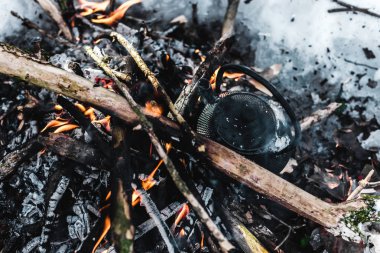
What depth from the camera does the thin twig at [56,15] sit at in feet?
10.3

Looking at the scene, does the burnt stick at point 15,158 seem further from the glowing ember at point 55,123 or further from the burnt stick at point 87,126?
the burnt stick at point 87,126

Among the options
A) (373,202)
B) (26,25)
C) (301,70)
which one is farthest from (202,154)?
(26,25)

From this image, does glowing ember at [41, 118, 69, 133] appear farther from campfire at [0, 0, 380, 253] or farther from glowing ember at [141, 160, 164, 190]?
glowing ember at [141, 160, 164, 190]

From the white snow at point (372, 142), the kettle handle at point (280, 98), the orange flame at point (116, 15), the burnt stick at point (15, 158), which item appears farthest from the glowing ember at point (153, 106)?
the white snow at point (372, 142)

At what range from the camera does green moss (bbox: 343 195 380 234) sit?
2.14 metres

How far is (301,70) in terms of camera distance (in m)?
3.37

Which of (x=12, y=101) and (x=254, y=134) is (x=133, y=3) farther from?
(x=254, y=134)

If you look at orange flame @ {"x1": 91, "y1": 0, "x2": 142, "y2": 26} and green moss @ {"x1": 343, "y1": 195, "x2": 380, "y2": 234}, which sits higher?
orange flame @ {"x1": 91, "y1": 0, "x2": 142, "y2": 26}

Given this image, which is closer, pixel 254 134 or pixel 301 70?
pixel 254 134

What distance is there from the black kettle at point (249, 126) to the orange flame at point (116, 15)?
159 cm

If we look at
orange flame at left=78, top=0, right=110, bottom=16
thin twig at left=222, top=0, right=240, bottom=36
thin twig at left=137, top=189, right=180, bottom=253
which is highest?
orange flame at left=78, top=0, right=110, bottom=16

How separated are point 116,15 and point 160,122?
5.76 feet

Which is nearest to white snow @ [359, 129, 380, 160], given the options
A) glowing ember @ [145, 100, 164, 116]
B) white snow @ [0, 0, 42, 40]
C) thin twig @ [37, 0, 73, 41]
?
glowing ember @ [145, 100, 164, 116]

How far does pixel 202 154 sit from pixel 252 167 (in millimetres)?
350
